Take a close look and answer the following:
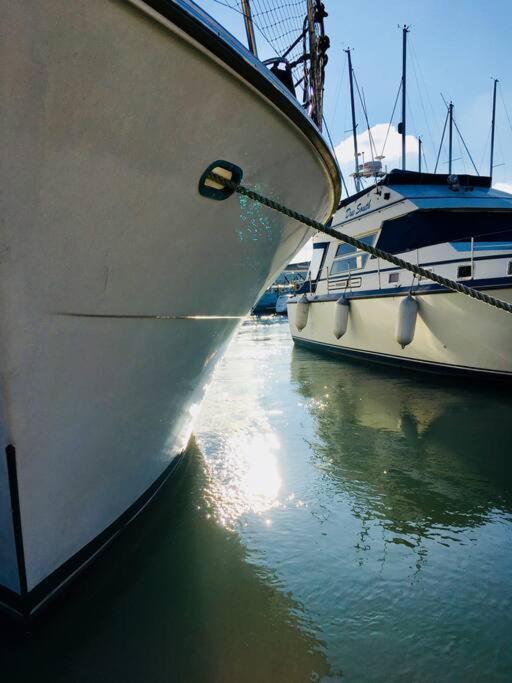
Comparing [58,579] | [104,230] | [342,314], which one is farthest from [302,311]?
[104,230]

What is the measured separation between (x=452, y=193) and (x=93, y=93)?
771 cm

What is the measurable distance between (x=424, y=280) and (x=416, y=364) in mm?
1434

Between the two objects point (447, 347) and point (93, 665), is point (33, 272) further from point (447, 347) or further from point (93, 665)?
point (447, 347)

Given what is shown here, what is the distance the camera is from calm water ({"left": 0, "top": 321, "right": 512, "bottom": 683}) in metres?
1.55

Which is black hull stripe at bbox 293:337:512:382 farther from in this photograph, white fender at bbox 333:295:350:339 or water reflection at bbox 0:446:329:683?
water reflection at bbox 0:446:329:683

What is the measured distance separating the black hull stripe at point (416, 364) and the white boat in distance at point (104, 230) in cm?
482

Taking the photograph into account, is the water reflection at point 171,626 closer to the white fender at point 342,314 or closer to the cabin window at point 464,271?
the cabin window at point 464,271

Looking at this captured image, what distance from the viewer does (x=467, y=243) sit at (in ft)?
21.0

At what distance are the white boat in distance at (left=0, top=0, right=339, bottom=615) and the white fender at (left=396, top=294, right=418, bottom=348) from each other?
4526 mm

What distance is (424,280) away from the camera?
6.39m

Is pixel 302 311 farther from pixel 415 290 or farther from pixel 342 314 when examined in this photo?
pixel 415 290

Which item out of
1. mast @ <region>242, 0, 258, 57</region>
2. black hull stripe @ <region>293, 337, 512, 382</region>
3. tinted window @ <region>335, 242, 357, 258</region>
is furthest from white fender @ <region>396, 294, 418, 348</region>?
mast @ <region>242, 0, 258, 57</region>

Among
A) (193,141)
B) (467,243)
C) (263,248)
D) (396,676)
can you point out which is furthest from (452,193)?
(396,676)

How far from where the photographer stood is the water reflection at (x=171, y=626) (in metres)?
1.52
